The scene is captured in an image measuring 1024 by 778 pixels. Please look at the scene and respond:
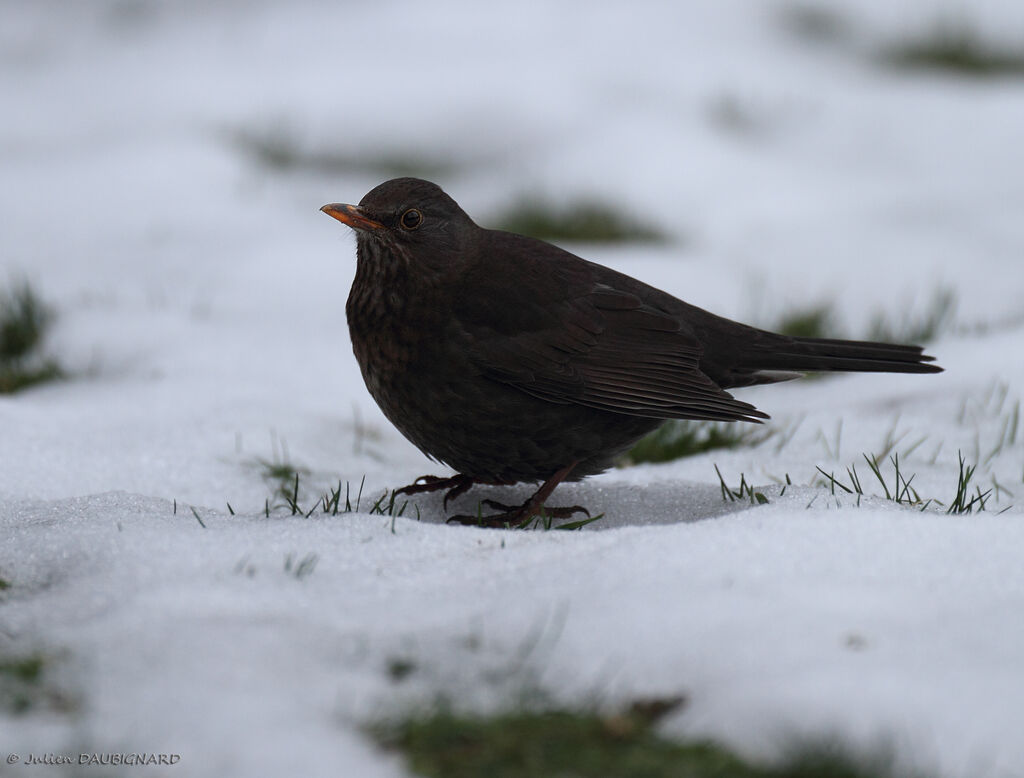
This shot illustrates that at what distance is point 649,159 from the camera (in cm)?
871

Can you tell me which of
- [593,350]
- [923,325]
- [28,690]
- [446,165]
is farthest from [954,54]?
[28,690]

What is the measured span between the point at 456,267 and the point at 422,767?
8.04 feet

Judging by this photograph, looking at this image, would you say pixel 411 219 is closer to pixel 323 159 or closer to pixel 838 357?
pixel 838 357

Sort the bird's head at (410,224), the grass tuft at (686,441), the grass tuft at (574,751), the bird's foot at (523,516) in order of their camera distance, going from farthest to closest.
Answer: the grass tuft at (686,441) < the bird's head at (410,224) < the bird's foot at (523,516) < the grass tuft at (574,751)

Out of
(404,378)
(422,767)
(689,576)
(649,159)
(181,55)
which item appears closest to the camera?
(422,767)

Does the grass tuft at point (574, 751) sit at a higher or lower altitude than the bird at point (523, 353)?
lower

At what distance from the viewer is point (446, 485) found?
4.05m

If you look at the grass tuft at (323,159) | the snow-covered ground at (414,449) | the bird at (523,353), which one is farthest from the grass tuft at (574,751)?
the grass tuft at (323,159)

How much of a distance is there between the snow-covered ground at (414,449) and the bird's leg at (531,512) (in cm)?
16

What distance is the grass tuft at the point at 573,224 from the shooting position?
7.64 meters

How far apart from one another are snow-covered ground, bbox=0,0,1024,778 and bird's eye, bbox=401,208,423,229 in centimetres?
101

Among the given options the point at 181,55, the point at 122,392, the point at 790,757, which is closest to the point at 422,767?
the point at 790,757

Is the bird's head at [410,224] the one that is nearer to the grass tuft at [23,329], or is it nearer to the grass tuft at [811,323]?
the grass tuft at [23,329]

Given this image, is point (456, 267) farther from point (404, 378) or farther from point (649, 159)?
point (649, 159)
